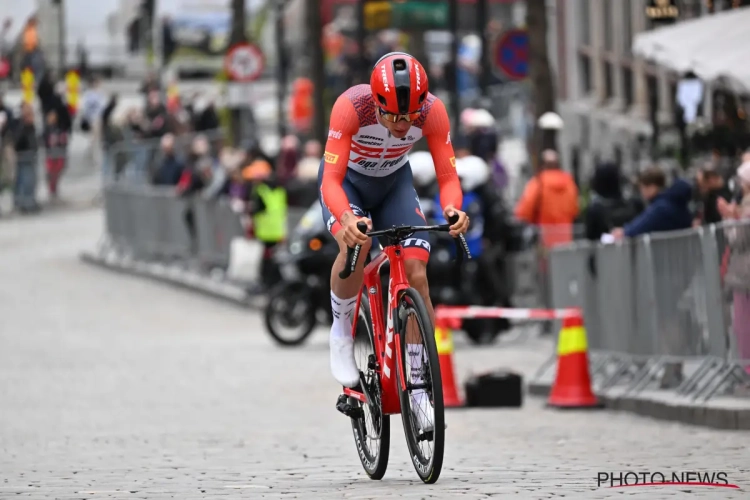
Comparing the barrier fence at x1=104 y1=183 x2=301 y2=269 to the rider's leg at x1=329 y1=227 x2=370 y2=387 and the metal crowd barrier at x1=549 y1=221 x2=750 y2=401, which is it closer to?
the metal crowd barrier at x1=549 y1=221 x2=750 y2=401

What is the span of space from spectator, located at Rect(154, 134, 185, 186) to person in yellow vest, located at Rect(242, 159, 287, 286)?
5.96 m

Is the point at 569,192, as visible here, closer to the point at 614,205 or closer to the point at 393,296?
the point at 614,205

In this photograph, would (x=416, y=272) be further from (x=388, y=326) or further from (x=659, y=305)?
(x=659, y=305)

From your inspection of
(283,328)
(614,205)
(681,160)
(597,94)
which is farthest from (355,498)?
(597,94)

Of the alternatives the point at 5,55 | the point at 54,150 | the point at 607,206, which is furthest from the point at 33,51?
the point at 607,206

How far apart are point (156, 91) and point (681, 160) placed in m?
23.1

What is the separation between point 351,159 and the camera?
1015 centimetres

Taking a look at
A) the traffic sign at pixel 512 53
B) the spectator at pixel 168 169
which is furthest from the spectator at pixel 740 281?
the spectator at pixel 168 169

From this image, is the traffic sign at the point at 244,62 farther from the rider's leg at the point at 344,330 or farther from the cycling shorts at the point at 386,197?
the cycling shorts at the point at 386,197

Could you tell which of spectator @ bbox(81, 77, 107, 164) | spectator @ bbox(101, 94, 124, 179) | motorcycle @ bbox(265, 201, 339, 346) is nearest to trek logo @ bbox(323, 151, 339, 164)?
motorcycle @ bbox(265, 201, 339, 346)

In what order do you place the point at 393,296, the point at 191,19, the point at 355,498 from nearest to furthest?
1. the point at 355,498
2. the point at 393,296
3. the point at 191,19

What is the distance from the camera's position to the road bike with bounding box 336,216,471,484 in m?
9.35

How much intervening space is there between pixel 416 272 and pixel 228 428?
16.5ft

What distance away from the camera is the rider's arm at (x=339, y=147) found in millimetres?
9828
